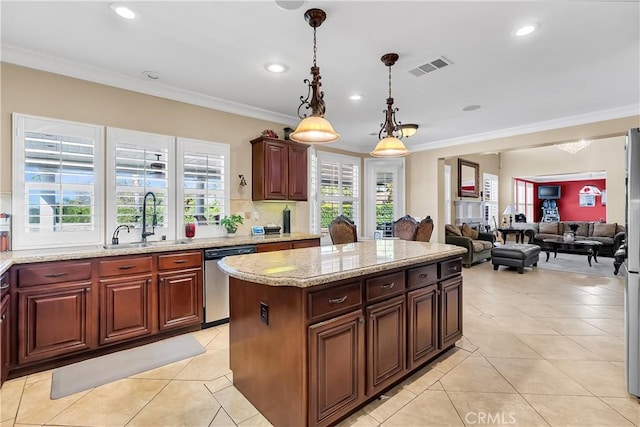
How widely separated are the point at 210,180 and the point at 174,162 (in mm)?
488

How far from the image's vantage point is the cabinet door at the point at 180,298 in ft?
10.0

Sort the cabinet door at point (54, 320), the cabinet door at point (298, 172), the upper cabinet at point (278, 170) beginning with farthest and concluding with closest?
the cabinet door at point (298, 172), the upper cabinet at point (278, 170), the cabinet door at point (54, 320)

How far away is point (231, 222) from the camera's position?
407cm

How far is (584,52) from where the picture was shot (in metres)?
2.90

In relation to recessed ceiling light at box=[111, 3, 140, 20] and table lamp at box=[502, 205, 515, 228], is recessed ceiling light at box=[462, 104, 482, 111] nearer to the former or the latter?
recessed ceiling light at box=[111, 3, 140, 20]

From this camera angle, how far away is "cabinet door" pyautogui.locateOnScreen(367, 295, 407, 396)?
78.0 inches

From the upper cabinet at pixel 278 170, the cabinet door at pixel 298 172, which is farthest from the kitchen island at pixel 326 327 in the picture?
the cabinet door at pixel 298 172

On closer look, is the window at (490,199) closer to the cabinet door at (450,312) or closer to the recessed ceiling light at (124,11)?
the cabinet door at (450,312)

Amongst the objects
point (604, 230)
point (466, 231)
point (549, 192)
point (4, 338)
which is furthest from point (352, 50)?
point (549, 192)

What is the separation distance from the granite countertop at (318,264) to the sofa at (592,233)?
25.9ft

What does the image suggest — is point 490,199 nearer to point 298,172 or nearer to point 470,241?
point 470,241

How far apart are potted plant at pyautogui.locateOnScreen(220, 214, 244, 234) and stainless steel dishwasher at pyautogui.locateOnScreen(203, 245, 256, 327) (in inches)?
24.6

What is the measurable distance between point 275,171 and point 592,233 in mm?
9556

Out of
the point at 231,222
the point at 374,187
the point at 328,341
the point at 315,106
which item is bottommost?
the point at 328,341
